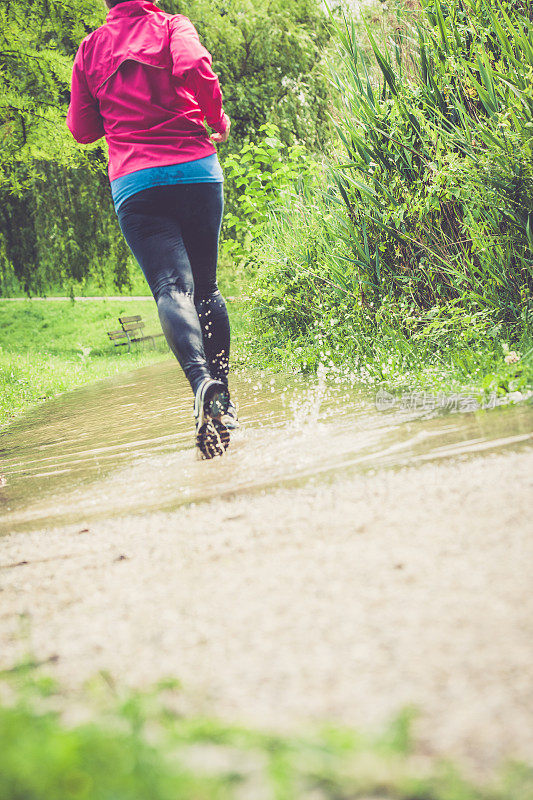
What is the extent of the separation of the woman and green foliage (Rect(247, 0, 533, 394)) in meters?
1.02

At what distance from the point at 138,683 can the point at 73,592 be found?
1.82ft

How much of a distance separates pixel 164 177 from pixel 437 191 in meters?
1.36

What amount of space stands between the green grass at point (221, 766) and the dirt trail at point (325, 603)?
0.05 meters

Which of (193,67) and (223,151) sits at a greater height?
(223,151)

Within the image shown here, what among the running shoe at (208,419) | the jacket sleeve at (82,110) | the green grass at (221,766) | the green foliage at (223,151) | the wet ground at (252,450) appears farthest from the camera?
the green foliage at (223,151)

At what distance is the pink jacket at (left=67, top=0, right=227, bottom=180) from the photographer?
3.20 m

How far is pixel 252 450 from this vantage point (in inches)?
112

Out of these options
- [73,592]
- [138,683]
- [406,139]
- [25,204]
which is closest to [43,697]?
[138,683]

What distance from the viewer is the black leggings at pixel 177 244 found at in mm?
3145

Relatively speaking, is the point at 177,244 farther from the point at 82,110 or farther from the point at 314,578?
the point at 314,578

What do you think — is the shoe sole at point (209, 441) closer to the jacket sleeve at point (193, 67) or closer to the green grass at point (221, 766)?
the jacket sleeve at point (193, 67)

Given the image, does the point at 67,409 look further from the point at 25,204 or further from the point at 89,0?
the point at 25,204

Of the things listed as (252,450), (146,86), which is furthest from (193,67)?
(252,450)

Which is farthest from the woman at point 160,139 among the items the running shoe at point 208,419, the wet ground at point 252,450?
the wet ground at point 252,450
